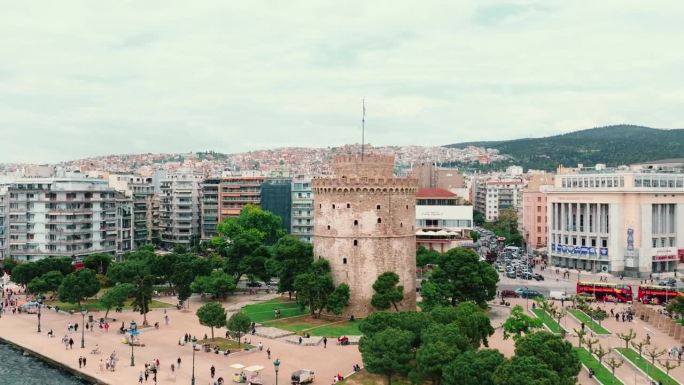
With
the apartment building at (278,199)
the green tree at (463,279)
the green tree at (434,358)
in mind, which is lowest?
the green tree at (434,358)

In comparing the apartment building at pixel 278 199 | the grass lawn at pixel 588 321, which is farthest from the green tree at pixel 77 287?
the apartment building at pixel 278 199

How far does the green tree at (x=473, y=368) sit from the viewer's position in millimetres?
32875

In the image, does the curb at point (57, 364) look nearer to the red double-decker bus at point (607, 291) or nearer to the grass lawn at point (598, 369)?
the grass lawn at point (598, 369)

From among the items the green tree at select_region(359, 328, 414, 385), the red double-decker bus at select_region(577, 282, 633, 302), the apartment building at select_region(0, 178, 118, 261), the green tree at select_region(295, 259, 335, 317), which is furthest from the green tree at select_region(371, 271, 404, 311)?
the apartment building at select_region(0, 178, 118, 261)

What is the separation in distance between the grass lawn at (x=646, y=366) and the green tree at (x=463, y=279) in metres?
14.4

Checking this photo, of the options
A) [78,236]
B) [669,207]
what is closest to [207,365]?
[78,236]

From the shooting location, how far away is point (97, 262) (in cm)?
8438

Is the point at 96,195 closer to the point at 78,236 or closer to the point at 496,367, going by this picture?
the point at 78,236

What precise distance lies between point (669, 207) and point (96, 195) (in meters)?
86.4

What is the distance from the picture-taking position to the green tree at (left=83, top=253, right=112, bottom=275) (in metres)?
83.8

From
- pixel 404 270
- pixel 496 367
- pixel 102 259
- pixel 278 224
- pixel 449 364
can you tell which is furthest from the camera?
pixel 278 224

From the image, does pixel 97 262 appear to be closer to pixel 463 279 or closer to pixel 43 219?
pixel 43 219

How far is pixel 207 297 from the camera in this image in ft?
246

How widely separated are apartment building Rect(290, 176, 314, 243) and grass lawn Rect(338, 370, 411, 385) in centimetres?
7635
